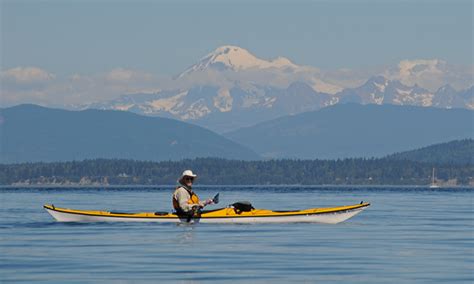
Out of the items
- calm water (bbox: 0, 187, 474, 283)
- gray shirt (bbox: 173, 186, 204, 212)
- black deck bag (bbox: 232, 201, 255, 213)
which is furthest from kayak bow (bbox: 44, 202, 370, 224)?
gray shirt (bbox: 173, 186, 204, 212)

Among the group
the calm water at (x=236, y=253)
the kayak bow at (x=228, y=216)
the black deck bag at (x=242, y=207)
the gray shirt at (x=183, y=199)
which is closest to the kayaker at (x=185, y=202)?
the gray shirt at (x=183, y=199)

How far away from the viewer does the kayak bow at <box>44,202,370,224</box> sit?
6925cm

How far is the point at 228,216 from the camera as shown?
69312 millimetres

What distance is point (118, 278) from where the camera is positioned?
41.7 metres

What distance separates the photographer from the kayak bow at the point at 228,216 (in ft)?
227

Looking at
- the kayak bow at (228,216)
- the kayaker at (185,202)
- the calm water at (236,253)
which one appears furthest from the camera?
the kayak bow at (228,216)

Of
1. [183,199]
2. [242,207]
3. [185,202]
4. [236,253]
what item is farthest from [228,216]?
[236,253]

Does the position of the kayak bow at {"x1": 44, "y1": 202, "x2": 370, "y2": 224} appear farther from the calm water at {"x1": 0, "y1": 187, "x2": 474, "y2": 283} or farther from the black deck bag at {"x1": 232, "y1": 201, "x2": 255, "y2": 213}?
the calm water at {"x1": 0, "y1": 187, "x2": 474, "y2": 283}

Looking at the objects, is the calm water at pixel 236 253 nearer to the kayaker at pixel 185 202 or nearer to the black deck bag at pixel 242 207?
the kayaker at pixel 185 202

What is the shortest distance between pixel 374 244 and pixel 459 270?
11.3m

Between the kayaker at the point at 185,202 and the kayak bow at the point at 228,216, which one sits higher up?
the kayaker at the point at 185,202

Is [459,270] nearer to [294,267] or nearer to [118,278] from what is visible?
[294,267]

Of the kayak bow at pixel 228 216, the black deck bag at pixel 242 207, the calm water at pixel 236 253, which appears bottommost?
the calm water at pixel 236 253

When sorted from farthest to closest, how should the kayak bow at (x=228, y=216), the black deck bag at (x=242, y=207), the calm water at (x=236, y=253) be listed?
the black deck bag at (x=242, y=207) < the kayak bow at (x=228, y=216) < the calm water at (x=236, y=253)
